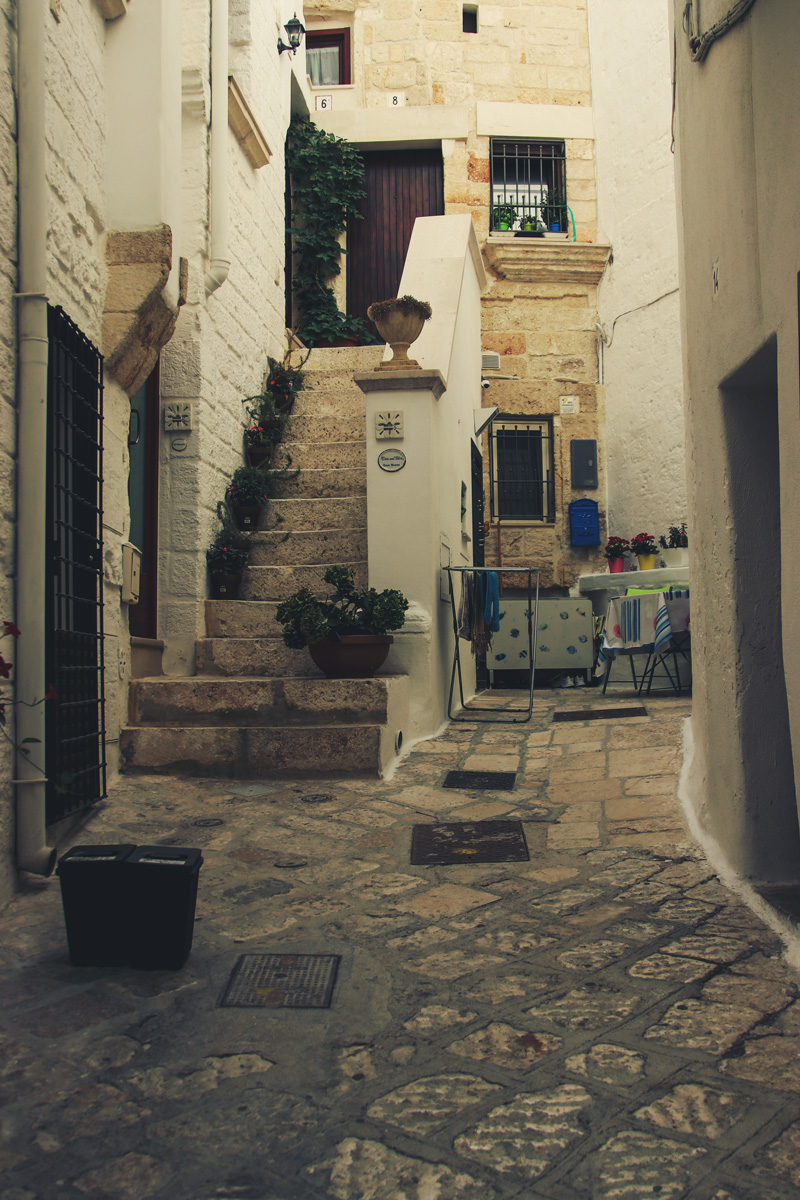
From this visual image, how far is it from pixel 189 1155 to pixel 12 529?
7.42 feet

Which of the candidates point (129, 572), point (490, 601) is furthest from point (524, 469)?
point (129, 572)

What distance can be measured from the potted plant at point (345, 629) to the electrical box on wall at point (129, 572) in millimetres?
754

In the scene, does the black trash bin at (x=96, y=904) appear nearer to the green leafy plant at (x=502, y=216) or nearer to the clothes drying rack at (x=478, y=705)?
the clothes drying rack at (x=478, y=705)

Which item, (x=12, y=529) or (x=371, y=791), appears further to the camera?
(x=371, y=791)

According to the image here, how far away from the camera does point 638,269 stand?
10.6m

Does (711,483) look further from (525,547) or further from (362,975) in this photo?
(525,547)

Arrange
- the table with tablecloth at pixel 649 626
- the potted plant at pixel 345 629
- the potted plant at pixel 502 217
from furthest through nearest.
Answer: the potted plant at pixel 502 217 → the table with tablecloth at pixel 649 626 → the potted plant at pixel 345 629

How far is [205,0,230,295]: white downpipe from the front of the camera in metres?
6.08

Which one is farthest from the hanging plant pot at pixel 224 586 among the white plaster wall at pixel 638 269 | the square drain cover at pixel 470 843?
the white plaster wall at pixel 638 269

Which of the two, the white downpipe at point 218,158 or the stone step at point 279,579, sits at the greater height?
the white downpipe at point 218,158

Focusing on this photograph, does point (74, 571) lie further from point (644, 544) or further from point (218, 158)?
point (644, 544)

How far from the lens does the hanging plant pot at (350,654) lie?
5.09 metres

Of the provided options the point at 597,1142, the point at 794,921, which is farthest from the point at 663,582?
the point at 597,1142

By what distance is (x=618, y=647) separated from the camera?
753 centimetres
